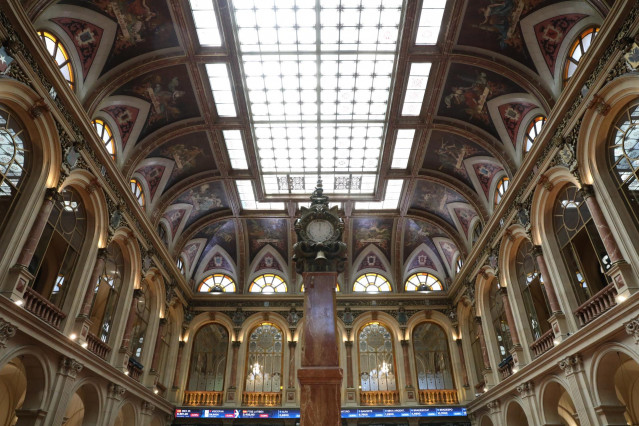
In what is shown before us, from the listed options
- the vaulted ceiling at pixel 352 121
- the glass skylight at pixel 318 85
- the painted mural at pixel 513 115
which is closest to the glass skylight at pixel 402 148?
the vaulted ceiling at pixel 352 121

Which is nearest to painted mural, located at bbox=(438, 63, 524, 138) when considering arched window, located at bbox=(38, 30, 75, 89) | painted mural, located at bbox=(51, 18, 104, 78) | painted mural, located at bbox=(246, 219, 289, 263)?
painted mural, located at bbox=(246, 219, 289, 263)

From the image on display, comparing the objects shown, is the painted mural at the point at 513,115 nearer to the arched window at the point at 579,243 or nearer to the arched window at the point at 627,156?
the arched window at the point at 579,243

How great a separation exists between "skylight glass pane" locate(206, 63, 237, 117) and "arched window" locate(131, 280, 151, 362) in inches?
337

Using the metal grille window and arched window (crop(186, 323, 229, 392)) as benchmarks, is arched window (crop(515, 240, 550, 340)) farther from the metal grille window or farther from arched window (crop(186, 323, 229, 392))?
arched window (crop(186, 323, 229, 392))

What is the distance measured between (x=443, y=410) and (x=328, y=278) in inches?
721

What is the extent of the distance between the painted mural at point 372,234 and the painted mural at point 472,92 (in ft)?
30.7

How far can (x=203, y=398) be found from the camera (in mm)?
24297

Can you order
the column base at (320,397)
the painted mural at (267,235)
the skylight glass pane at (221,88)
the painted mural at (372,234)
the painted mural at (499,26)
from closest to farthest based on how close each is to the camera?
the column base at (320,397) < the painted mural at (499,26) < the skylight glass pane at (221,88) < the painted mural at (372,234) < the painted mural at (267,235)

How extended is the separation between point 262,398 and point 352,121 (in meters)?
15.6

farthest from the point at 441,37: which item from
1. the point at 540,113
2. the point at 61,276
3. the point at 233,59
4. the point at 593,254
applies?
the point at 61,276

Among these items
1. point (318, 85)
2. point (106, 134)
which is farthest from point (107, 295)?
point (318, 85)

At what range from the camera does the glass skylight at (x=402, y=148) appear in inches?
826

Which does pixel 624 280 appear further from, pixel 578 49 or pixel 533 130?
pixel 533 130

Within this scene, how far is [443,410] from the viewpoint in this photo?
76.3 ft
